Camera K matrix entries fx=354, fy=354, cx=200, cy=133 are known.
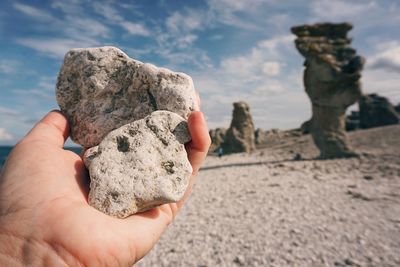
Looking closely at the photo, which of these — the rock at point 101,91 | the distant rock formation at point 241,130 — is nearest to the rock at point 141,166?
the rock at point 101,91

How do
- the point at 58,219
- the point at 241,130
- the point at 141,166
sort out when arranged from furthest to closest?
the point at 241,130 < the point at 141,166 < the point at 58,219

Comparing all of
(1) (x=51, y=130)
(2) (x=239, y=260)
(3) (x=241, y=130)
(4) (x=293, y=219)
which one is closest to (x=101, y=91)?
(1) (x=51, y=130)

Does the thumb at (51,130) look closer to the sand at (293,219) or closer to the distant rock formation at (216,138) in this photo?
the sand at (293,219)

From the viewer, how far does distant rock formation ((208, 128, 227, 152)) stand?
107 ft

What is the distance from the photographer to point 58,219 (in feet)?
8.43

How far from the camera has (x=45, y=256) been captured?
2.48m

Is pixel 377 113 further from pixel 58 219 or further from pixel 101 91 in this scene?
pixel 58 219

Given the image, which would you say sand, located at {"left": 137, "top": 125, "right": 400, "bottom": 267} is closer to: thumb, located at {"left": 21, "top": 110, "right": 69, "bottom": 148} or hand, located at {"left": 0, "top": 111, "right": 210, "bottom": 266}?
thumb, located at {"left": 21, "top": 110, "right": 69, "bottom": 148}

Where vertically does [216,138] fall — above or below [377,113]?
below

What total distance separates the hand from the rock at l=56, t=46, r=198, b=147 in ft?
2.42

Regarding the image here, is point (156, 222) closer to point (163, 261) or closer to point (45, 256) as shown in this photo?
point (45, 256)

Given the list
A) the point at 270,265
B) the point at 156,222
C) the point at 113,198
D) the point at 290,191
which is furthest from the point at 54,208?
the point at 290,191

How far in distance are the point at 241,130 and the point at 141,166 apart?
2420 cm

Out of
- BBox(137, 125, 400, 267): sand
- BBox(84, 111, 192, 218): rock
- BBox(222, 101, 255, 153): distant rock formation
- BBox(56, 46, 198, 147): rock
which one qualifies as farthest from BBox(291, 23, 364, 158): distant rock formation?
BBox(84, 111, 192, 218): rock
